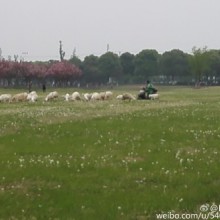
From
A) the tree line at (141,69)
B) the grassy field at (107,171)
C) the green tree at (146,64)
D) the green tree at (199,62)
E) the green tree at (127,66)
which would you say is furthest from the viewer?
the green tree at (127,66)

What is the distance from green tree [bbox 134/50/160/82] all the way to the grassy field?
385ft

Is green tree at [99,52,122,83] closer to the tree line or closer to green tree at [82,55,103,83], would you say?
the tree line

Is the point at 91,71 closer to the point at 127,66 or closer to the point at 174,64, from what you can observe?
the point at 127,66

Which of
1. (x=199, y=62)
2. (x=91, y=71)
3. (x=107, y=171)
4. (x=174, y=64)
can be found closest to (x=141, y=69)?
(x=174, y=64)

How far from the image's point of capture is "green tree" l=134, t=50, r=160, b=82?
138m

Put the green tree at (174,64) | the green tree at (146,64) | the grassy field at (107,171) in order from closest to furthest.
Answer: the grassy field at (107,171), the green tree at (174,64), the green tree at (146,64)

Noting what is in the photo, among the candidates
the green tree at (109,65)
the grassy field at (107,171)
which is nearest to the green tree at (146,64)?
the green tree at (109,65)

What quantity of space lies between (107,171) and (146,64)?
12667 cm

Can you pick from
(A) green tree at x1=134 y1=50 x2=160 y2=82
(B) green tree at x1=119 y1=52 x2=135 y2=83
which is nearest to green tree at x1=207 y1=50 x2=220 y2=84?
(A) green tree at x1=134 y1=50 x2=160 y2=82

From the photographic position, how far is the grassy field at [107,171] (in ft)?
31.5

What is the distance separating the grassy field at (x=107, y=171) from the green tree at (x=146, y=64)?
385ft

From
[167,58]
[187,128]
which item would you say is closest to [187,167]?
[187,128]

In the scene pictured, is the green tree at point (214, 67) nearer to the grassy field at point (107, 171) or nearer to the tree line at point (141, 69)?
the tree line at point (141, 69)

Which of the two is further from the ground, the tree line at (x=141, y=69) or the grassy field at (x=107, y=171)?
the tree line at (x=141, y=69)
